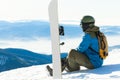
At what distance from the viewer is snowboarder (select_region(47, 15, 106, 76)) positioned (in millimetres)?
10977

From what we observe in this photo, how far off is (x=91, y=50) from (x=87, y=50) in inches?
3.9

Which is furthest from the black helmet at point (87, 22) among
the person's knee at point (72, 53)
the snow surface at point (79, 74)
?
the snow surface at point (79, 74)

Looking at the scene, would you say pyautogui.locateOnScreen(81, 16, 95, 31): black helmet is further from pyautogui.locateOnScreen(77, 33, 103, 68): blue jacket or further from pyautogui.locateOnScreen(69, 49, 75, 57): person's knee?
pyautogui.locateOnScreen(69, 49, 75, 57): person's knee

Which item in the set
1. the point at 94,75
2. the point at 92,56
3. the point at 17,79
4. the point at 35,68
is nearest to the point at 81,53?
the point at 92,56

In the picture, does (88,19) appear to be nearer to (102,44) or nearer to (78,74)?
(102,44)

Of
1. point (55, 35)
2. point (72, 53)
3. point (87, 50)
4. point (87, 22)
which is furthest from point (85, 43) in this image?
point (55, 35)

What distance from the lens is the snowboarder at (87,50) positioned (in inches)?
432

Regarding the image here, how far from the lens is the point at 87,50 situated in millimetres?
11133

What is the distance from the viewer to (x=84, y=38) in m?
10.9

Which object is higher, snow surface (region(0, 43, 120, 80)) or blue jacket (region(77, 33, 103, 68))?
blue jacket (region(77, 33, 103, 68))

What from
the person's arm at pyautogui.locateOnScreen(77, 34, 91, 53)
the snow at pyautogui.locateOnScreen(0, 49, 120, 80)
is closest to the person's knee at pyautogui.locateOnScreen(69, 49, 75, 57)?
the person's arm at pyautogui.locateOnScreen(77, 34, 91, 53)

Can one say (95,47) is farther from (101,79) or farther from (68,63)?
(101,79)

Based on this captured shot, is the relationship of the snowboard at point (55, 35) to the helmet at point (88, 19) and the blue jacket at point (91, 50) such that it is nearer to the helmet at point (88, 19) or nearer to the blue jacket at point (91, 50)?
the blue jacket at point (91, 50)

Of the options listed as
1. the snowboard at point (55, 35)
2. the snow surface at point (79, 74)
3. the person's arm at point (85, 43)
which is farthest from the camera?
the person's arm at point (85, 43)
